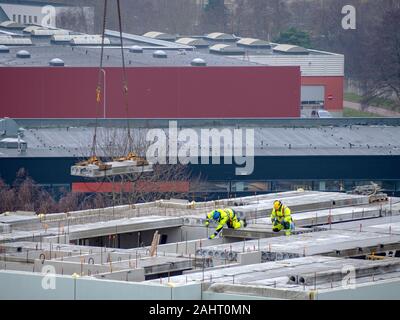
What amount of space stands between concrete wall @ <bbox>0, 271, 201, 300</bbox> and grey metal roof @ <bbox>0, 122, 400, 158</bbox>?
22987 mm

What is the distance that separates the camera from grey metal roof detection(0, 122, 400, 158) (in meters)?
45.3

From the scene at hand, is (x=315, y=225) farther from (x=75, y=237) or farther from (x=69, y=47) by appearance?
(x=69, y=47)

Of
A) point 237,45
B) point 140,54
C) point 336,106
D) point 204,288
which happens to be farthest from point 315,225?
point 237,45

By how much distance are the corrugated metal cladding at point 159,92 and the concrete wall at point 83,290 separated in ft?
112

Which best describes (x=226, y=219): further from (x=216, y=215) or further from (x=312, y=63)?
(x=312, y=63)

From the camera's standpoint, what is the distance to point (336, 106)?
68.3m

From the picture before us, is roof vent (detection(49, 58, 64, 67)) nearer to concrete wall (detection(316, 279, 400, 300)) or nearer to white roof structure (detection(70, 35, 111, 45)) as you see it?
white roof structure (detection(70, 35, 111, 45))

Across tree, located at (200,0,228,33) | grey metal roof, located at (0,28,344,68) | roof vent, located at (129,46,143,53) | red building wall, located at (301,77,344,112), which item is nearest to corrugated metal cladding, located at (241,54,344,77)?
grey metal roof, located at (0,28,344,68)

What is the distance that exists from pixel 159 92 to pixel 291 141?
1116 cm

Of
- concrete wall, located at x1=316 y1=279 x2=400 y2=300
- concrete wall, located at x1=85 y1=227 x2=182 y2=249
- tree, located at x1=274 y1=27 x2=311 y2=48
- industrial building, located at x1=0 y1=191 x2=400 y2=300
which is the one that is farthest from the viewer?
tree, located at x1=274 y1=27 x2=311 y2=48

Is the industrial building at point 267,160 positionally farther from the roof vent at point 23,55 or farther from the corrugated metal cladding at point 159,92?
the roof vent at point 23,55

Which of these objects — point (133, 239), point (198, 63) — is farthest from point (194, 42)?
point (133, 239)

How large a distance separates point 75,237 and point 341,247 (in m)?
4.85

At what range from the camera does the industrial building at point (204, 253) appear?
20516mm
